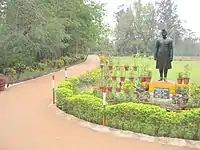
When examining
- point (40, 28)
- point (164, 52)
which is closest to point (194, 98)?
point (164, 52)

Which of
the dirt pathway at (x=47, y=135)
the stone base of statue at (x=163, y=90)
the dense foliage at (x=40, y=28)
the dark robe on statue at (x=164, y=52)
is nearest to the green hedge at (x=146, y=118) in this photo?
the dirt pathway at (x=47, y=135)

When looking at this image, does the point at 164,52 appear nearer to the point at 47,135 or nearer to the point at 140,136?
the point at 140,136

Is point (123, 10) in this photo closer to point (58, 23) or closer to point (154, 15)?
point (154, 15)

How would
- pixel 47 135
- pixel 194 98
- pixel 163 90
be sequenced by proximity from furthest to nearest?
1. pixel 163 90
2. pixel 194 98
3. pixel 47 135

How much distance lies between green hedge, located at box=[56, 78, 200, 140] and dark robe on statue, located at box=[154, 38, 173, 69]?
377 cm

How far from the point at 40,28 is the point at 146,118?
10.6 meters

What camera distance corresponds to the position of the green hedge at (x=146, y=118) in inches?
240

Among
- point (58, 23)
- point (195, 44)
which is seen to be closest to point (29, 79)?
point (58, 23)

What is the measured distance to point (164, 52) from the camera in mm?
10234

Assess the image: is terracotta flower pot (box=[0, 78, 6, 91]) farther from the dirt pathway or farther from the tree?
the tree

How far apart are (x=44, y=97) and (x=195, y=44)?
36299 mm

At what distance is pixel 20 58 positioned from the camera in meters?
19.0

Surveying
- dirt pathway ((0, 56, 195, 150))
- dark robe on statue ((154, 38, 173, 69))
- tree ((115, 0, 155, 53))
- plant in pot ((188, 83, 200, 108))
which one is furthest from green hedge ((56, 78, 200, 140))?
tree ((115, 0, 155, 53))

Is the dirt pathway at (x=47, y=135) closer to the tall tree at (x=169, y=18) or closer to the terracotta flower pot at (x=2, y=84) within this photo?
the terracotta flower pot at (x=2, y=84)
